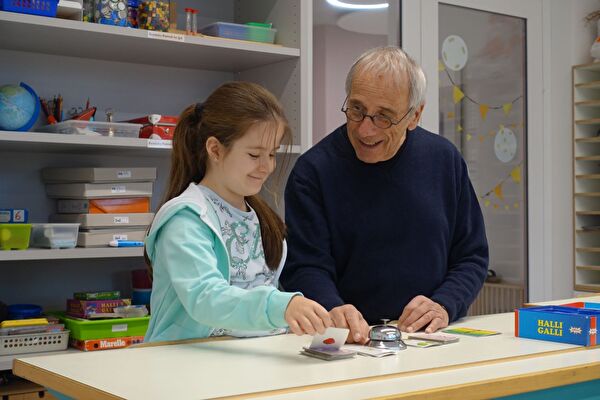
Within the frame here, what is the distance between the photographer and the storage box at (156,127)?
267 centimetres

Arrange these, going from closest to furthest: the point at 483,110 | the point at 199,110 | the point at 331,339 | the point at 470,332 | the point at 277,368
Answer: the point at 277,368 → the point at 331,339 → the point at 470,332 → the point at 199,110 → the point at 483,110

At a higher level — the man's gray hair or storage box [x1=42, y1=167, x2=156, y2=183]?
the man's gray hair

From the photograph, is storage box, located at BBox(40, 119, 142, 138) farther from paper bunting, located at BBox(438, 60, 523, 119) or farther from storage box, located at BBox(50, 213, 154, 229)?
paper bunting, located at BBox(438, 60, 523, 119)

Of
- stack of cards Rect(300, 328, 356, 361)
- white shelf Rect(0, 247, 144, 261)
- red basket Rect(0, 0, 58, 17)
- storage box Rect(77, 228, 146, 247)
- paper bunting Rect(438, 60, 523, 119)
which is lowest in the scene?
stack of cards Rect(300, 328, 356, 361)

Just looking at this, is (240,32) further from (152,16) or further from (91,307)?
(91,307)

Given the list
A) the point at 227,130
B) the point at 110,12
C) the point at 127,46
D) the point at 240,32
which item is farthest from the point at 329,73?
the point at 227,130

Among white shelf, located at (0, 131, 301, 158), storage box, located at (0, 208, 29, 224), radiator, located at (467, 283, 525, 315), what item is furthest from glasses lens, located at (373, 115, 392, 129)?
radiator, located at (467, 283, 525, 315)

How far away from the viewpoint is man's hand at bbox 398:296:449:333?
1.67 m

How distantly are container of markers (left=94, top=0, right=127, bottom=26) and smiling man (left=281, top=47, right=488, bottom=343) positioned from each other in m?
0.91

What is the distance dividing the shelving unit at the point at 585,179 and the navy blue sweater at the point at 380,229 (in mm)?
2320

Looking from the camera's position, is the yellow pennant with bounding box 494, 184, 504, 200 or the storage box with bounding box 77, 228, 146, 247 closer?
the storage box with bounding box 77, 228, 146, 247

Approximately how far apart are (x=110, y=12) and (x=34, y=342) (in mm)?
1064

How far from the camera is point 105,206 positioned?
2.62 meters

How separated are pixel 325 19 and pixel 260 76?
0.40 m
